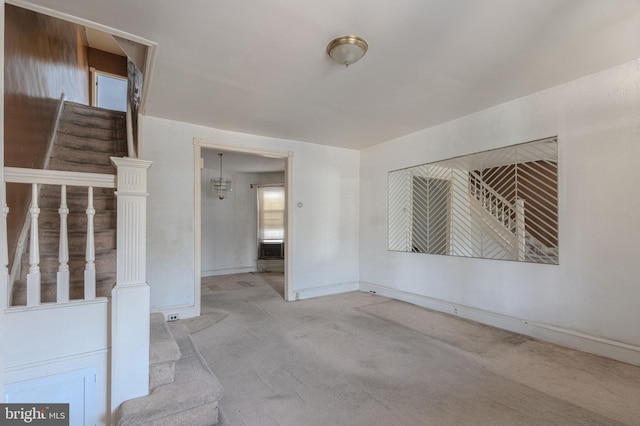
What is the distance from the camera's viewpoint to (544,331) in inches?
116

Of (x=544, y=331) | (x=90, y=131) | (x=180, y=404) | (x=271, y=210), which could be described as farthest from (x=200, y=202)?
(x=544, y=331)

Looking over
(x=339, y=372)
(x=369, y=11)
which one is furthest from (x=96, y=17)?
(x=339, y=372)

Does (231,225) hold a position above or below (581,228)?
below

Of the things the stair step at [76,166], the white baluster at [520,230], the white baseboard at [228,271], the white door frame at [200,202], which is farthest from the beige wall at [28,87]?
the white baluster at [520,230]

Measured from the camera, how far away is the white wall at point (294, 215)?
3.64 metres

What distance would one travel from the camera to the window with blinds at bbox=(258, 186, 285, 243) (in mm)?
7480

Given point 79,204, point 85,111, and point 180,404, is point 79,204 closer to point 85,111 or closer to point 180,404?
point 85,111

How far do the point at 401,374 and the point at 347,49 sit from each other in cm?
255

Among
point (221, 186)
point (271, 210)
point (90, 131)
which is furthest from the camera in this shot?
point (271, 210)

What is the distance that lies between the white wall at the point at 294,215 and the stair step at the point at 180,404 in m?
1.95

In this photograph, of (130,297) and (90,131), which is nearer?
(130,297)

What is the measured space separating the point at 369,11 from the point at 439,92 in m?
1.49

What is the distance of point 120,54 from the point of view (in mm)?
6285

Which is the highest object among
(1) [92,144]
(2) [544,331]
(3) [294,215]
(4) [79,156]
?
(1) [92,144]
